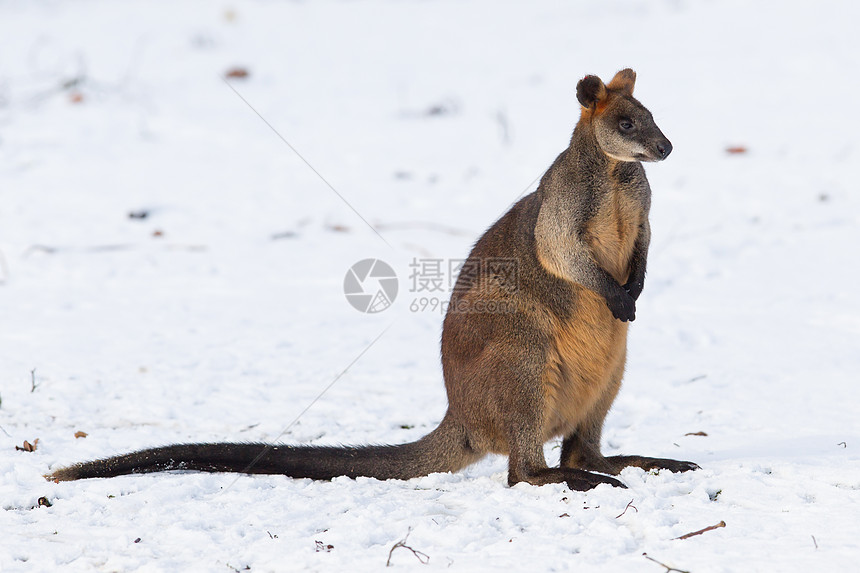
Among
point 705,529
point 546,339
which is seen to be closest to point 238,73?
point 546,339

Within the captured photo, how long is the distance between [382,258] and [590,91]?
3852mm

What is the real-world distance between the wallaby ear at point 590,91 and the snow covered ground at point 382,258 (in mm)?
1790

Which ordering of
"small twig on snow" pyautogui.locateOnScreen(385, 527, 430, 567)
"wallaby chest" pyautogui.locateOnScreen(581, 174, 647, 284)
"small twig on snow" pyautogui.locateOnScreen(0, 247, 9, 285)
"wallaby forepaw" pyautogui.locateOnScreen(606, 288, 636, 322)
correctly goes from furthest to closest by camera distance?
"small twig on snow" pyautogui.locateOnScreen(0, 247, 9, 285)
"wallaby chest" pyautogui.locateOnScreen(581, 174, 647, 284)
"wallaby forepaw" pyautogui.locateOnScreen(606, 288, 636, 322)
"small twig on snow" pyautogui.locateOnScreen(385, 527, 430, 567)

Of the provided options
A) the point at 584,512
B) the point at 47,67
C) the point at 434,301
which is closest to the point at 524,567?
the point at 584,512

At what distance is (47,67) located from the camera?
11445 millimetres

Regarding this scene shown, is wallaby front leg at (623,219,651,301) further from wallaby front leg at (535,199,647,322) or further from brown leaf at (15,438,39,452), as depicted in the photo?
brown leaf at (15,438,39,452)

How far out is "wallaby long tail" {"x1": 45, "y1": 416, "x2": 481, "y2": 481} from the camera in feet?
12.6

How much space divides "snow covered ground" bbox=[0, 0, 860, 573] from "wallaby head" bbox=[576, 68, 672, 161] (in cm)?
148

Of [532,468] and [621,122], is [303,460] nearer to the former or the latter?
[532,468]

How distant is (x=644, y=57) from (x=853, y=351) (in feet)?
21.6

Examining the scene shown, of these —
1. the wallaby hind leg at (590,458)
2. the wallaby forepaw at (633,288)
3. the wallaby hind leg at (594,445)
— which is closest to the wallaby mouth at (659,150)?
the wallaby forepaw at (633,288)

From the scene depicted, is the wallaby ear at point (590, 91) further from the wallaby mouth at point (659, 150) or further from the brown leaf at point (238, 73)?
the brown leaf at point (238, 73)

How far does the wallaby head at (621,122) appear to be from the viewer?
402 cm

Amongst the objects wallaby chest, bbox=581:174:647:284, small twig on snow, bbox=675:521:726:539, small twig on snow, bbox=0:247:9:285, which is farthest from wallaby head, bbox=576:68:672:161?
small twig on snow, bbox=0:247:9:285
